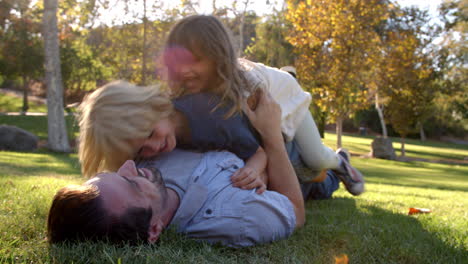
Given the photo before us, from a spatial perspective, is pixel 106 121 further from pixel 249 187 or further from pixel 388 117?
pixel 388 117

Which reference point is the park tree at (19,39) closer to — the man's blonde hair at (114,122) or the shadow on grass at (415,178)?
the shadow on grass at (415,178)

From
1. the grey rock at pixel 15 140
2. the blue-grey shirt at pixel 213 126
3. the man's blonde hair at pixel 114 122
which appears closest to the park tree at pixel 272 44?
the grey rock at pixel 15 140

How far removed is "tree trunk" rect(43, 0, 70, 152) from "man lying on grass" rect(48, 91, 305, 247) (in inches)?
437

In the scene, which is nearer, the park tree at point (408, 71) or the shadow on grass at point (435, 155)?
the park tree at point (408, 71)

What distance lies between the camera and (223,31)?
293cm

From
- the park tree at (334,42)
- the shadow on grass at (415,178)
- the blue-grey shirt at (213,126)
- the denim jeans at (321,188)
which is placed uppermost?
the park tree at (334,42)

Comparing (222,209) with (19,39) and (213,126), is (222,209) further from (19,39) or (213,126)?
(19,39)

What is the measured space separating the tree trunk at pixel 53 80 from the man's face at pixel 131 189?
451 inches

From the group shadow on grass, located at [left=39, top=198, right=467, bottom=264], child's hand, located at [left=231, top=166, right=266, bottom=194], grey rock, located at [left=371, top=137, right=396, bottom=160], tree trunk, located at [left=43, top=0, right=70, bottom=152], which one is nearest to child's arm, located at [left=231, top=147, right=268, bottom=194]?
child's hand, located at [left=231, top=166, right=266, bottom=194]

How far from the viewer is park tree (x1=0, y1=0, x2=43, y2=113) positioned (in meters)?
22.4

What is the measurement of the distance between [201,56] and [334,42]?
14.8m

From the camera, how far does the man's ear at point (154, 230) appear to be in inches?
79.4

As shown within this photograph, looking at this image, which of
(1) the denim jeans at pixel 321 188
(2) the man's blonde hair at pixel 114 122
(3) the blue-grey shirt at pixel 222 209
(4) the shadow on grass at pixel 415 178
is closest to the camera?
(3) the blue-grey shirt at pixel 222 209

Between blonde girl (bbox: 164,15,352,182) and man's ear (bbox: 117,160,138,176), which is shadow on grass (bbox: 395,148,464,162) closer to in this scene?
blonde girl (bbox: 164,15,352,182)
